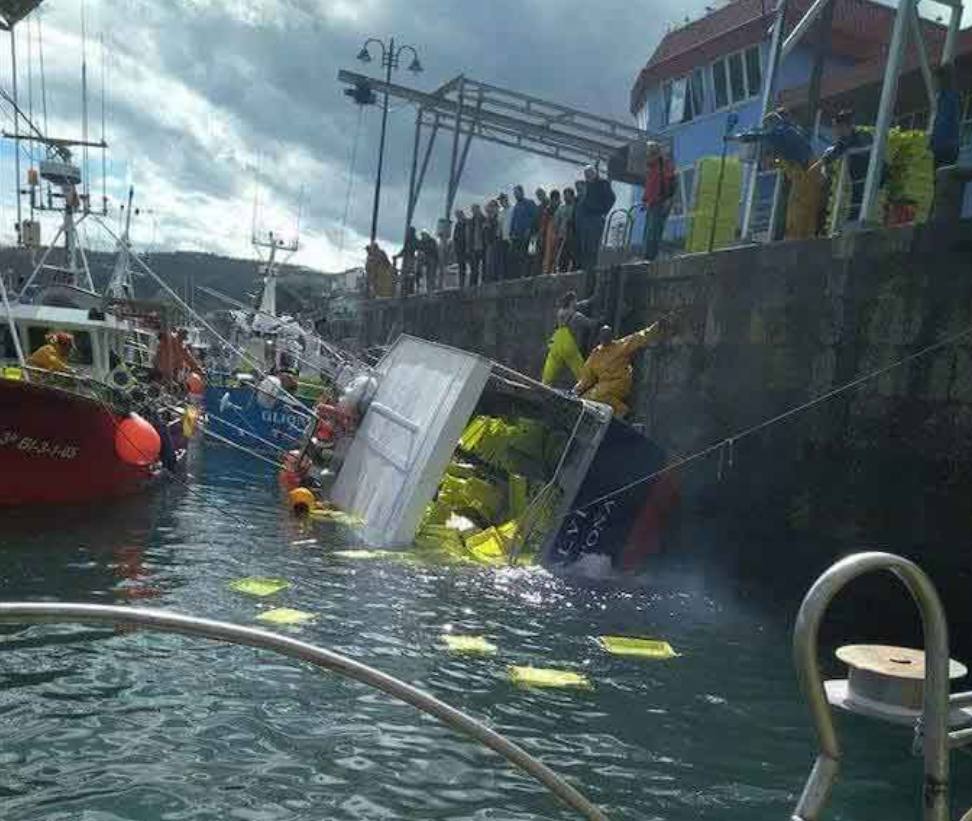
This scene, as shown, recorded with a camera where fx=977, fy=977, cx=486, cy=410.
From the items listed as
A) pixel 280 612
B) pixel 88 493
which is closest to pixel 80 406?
pixel 88 493

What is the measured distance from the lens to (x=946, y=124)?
965cm

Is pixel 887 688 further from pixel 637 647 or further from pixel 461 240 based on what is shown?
pixel 461 240

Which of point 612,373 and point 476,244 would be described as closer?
point 612,373

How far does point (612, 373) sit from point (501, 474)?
6.68 feet

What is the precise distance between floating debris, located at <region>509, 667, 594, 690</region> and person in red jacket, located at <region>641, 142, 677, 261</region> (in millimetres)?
8258

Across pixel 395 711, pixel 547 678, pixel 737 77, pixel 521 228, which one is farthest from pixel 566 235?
pixel 395 711

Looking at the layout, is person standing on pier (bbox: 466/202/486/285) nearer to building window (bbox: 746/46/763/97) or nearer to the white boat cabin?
building window (bbox: 746/46/763/97)

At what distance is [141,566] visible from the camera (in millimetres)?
9492

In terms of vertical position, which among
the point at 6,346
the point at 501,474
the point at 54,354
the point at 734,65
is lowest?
the point at 501,474

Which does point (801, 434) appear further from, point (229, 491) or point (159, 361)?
point (159, 361)

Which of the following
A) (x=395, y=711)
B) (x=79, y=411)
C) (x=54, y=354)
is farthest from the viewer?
(x=54, y=354)

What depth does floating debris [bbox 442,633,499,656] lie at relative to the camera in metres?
7.31

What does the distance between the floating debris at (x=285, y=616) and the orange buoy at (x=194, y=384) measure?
1160 centimetres

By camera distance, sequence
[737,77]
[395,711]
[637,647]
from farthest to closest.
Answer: [737,77] < [637,647] < [395,711]
